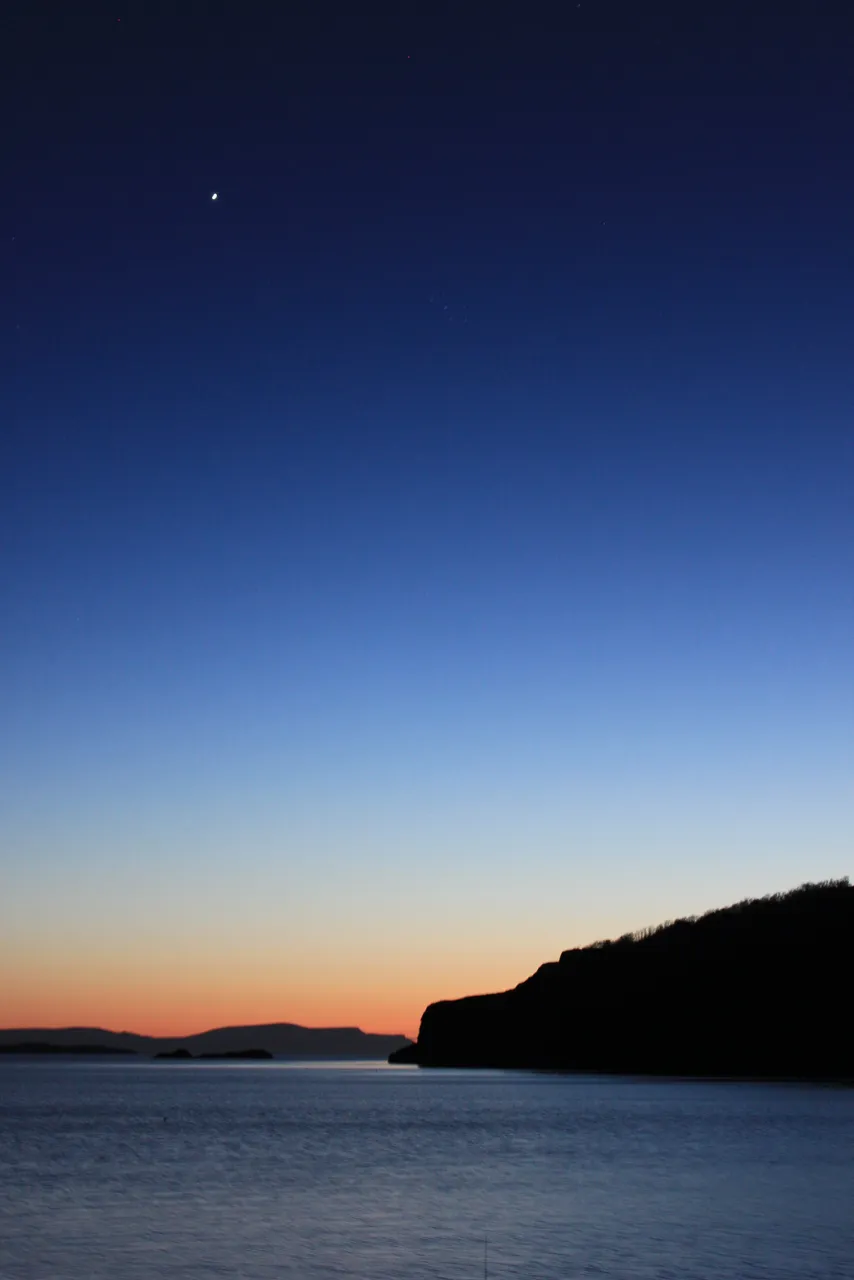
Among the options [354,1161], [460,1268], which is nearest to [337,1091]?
[354,1161]

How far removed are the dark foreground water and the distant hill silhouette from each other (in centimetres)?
7328

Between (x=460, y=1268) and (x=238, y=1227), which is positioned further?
(x=238, y=1227)

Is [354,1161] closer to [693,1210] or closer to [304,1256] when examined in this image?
[693,1210]

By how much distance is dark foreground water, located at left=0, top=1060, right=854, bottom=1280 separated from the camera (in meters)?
29.0

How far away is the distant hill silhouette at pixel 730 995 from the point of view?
158625mm

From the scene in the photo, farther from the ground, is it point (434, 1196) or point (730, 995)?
point (730, 995)

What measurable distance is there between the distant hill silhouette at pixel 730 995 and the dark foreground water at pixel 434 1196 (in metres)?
73.3

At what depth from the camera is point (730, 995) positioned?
168750 millimetres

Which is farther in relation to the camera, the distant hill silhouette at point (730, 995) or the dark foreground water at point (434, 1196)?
the distant hill silhouette at point (730, 995)

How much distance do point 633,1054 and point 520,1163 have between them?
138 metres

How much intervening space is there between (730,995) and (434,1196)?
136 meters

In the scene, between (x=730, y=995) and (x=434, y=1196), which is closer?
(x=434, y=1196)

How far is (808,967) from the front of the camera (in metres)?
162

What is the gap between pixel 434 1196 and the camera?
138 feet
